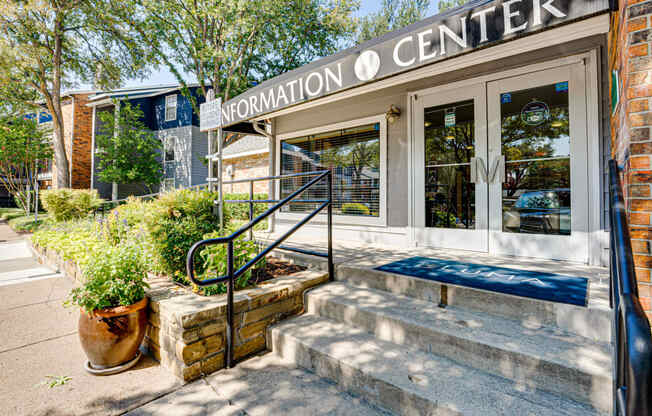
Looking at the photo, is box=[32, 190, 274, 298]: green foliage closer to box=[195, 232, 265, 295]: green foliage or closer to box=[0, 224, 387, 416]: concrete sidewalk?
box=[195, 232, 265, 295]: green foliage

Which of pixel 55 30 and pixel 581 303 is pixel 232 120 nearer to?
pixel 581 303

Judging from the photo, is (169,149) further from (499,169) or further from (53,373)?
(499,169)

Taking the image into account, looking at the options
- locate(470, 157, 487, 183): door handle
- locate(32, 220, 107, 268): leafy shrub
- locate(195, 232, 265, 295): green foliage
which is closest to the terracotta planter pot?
locate(195, 232, 265, 295): green foliage

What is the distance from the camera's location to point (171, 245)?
113 inches

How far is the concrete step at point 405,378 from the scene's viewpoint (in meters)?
1.50

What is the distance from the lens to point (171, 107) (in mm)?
15781

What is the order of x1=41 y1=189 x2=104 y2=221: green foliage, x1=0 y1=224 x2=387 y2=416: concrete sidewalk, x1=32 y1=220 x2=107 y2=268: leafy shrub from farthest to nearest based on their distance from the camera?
x1=41 y1=189 x2=104 y2=221: green foliage
x1=32 y1=220 x2=107 y2=268: leafy shrub
x1=0 y1=224 x2=387 y2=416: concrete sidewalk

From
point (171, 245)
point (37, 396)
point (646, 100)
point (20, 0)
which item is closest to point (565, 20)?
point (646, 100)

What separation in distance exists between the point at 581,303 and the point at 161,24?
13349 mm

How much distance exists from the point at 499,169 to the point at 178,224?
11.6 ft

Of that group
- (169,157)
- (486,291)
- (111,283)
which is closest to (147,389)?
(111,283)

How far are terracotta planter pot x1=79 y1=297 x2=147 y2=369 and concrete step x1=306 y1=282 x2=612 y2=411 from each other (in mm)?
1449

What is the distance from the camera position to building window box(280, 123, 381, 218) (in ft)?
15.8

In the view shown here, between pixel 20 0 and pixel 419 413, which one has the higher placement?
pixel 20 0
